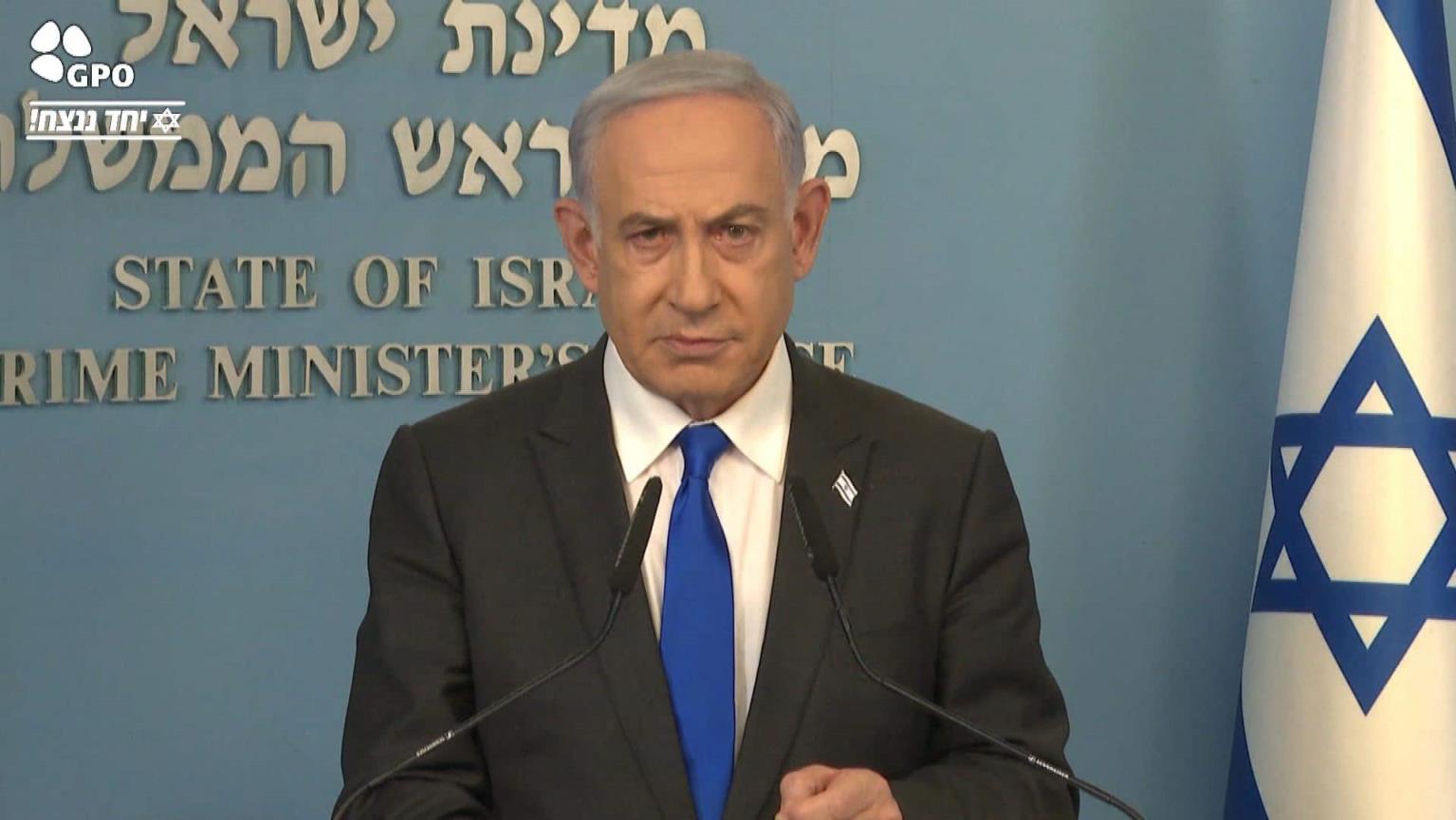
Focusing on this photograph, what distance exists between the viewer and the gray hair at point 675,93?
1830mm

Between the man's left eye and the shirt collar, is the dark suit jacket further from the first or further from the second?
the man's left eye

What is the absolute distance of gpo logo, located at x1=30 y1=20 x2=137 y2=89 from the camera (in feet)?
9.46

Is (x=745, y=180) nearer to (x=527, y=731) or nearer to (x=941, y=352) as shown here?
(x=527, y=731)

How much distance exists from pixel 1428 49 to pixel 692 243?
5.22 feet

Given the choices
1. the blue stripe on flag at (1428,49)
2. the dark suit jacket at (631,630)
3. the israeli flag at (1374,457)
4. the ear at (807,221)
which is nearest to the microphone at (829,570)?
the dark suit jacket at (631,630)

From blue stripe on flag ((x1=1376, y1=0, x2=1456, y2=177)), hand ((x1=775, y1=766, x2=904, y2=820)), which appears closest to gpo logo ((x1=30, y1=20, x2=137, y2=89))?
hand ((x1=775, y1=766, x2=904, y2=820))

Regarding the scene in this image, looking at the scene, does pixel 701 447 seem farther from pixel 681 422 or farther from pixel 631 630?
pixel 631 630

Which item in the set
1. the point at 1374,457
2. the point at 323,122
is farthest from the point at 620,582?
the point at 1374,457

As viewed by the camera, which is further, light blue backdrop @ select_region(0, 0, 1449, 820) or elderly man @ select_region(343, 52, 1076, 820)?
light blue backdrop @ select_region(0, 0, 1449, 820)

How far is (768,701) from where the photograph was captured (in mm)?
1793

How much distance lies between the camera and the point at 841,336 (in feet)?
10.5

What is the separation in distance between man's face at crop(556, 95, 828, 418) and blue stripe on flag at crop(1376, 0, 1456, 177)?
1.44 m

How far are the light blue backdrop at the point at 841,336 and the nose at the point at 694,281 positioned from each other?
1.24 meters

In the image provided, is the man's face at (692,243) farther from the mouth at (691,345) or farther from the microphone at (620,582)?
the microphone at (620,582)
